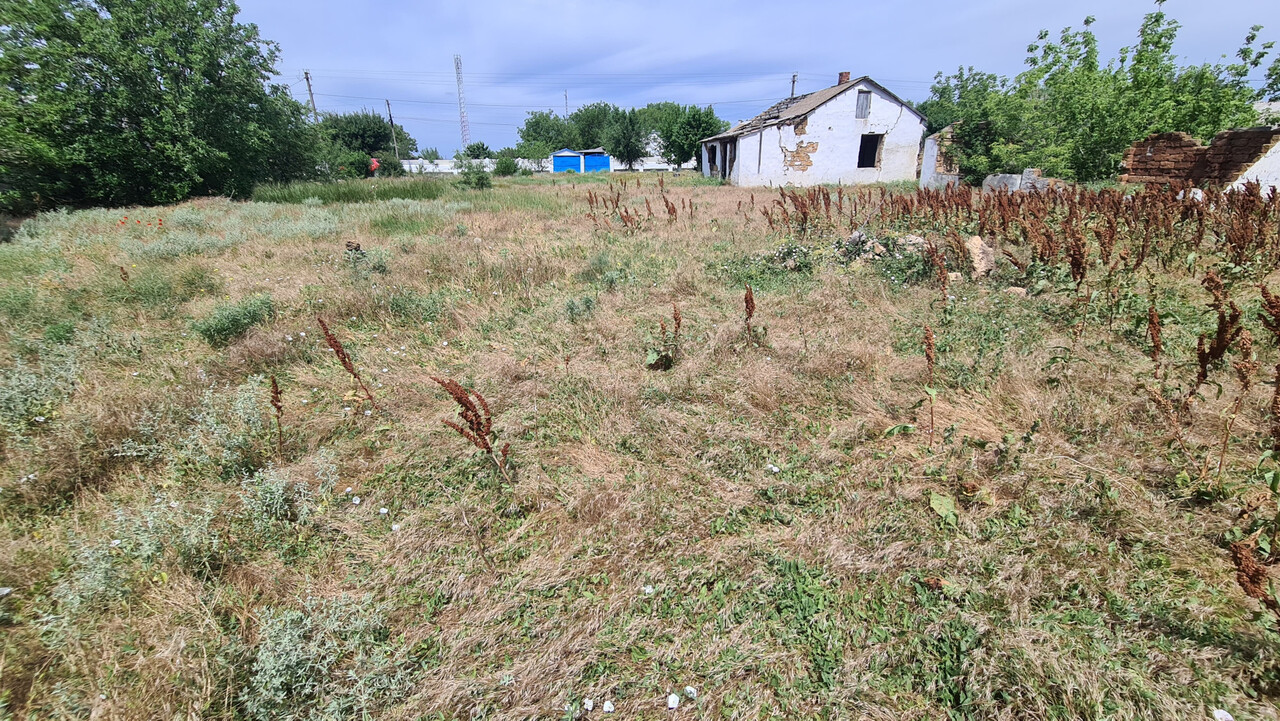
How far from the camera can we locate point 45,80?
11.8 metres

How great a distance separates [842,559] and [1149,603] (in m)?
1.05

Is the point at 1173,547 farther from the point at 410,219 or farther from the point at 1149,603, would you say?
the point at 410,219

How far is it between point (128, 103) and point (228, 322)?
48.7 feet

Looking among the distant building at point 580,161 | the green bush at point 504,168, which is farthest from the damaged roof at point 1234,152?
the distant building at point 580,161

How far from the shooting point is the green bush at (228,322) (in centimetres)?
424

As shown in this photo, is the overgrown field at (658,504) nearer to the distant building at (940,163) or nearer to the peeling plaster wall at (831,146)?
the distant building at (940,163)

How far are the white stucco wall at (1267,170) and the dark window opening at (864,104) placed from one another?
52.3ft

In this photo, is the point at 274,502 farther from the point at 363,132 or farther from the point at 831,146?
the point at 363,132

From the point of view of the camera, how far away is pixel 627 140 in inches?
1941

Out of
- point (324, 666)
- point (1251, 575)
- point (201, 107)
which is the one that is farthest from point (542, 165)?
point (1251, 575)

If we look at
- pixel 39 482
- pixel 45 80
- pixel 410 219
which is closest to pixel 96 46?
pixel 45 80

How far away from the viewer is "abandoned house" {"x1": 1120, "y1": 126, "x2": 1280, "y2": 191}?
849cm

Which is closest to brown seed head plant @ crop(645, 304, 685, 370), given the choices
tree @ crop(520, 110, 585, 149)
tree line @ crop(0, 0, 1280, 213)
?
tree line @ crop(0, 0, 1280, 213)

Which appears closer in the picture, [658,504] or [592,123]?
[658,504]
